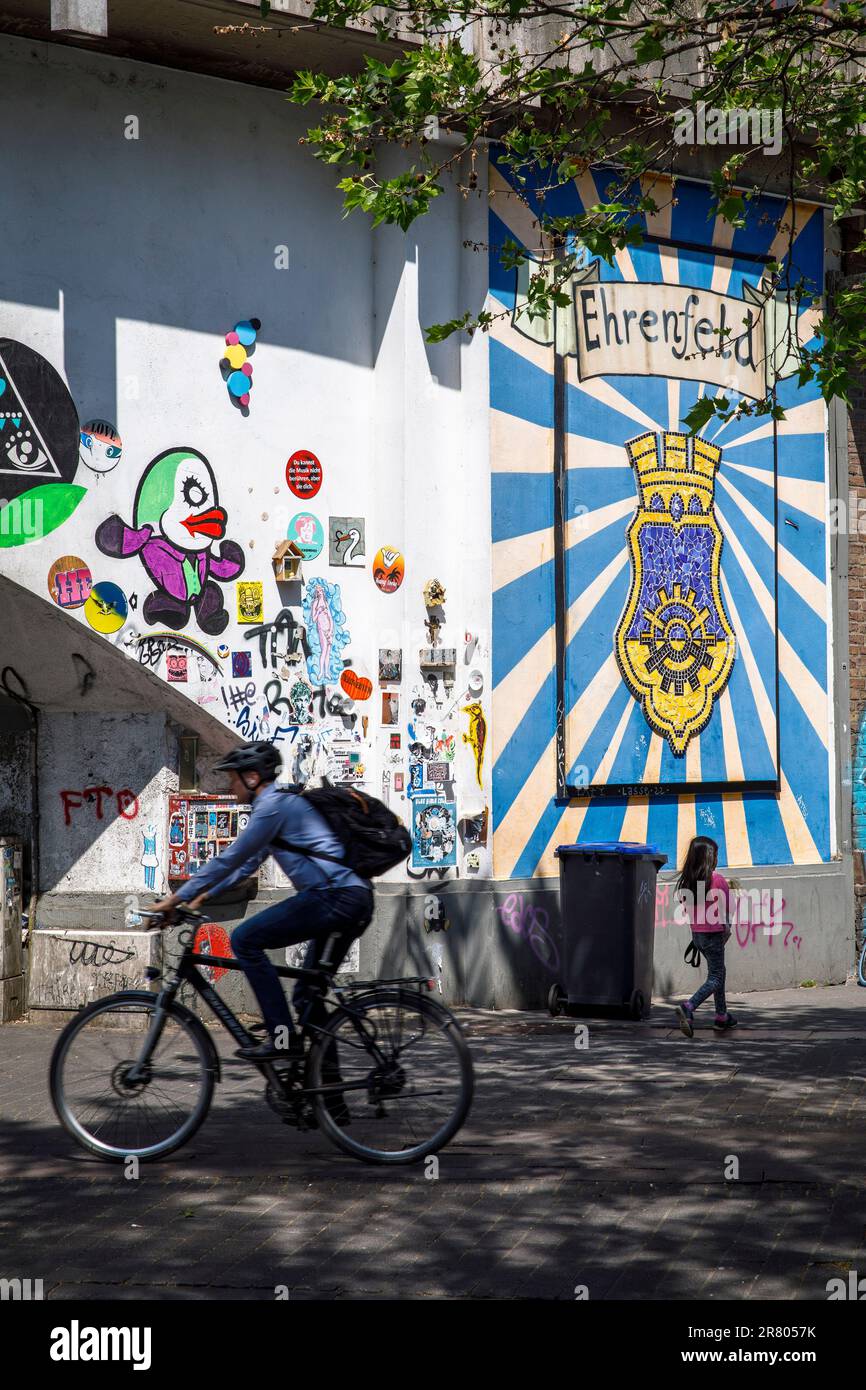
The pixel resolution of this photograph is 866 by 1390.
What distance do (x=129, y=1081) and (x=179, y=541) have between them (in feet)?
16.9

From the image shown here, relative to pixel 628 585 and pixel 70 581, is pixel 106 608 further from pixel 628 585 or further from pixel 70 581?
pixel 628 585

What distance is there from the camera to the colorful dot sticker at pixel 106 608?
10539 mm

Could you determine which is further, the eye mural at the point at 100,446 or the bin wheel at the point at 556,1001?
the bin wheel at the point at 556,1001

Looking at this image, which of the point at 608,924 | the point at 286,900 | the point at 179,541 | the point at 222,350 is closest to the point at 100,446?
the point at 179,541

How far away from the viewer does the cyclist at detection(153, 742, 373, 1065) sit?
253 inches

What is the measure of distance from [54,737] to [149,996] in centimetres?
497

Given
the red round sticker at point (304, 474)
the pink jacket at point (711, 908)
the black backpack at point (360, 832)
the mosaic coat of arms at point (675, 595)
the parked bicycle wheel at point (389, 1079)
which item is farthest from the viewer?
the mosaic coat of arms at point (675, 595)

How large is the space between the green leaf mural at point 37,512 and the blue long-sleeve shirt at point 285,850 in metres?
4.40

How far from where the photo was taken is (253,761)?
657 centimetres

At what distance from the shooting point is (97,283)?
1055 cm

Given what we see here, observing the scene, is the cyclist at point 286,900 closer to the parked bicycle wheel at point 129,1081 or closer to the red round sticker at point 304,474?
the parked bicycle wheel at point 129,1081

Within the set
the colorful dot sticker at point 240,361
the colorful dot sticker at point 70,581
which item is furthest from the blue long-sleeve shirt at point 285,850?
the colorful dot sticker at point 240,361

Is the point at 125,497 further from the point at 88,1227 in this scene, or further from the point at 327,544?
the point at 88,1227

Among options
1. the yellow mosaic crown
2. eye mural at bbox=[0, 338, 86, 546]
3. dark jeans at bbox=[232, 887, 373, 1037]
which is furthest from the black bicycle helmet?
the yellow mosaic crown
